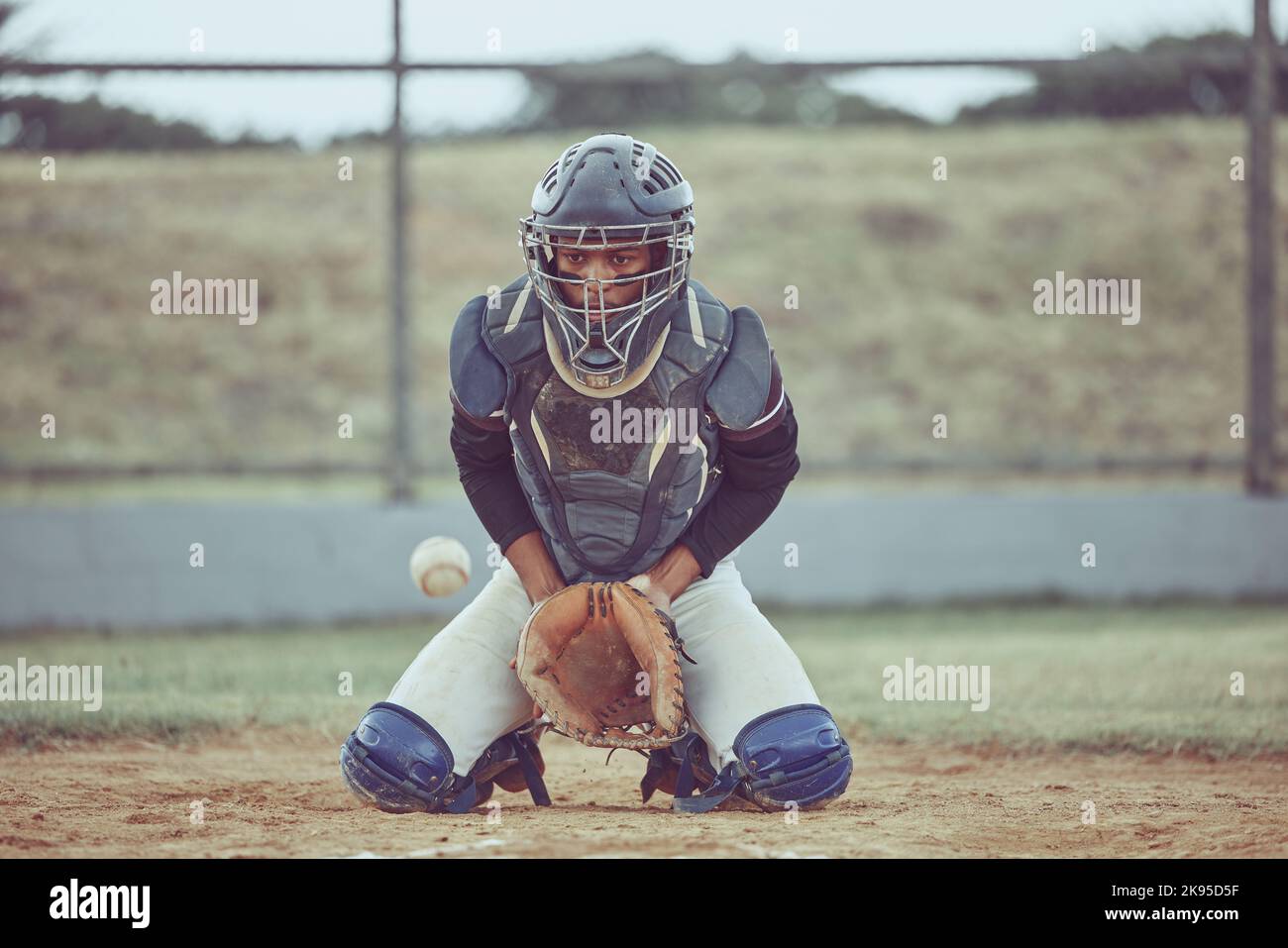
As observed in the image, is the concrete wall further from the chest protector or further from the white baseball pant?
the chest protector

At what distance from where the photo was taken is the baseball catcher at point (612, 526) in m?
4.45

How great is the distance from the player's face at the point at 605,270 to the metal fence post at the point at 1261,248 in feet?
21.6

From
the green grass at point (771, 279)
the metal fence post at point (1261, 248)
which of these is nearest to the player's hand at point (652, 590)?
the metal fence post at point (1261, 248)

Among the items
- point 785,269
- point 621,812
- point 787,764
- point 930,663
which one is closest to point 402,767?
point 621,812

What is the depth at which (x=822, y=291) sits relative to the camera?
A: 2442 cm

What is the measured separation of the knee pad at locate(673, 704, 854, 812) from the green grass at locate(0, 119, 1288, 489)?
1477cm

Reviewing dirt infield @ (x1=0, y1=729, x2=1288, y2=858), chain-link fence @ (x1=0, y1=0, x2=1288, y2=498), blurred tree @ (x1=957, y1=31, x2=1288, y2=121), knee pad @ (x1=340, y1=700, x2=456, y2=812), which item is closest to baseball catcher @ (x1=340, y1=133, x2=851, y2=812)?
knee pad @ (x1=340, y1=700, x2=456, y2=812)

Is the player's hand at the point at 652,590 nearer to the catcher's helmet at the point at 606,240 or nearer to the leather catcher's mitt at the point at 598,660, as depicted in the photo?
Answer: the leather catcher's mitt at the point at 598,660

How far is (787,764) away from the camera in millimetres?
4375

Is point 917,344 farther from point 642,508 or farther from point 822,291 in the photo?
point 642,508

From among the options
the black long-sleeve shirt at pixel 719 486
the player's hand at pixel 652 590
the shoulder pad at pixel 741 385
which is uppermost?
the shoulder pad at pixel 741 385

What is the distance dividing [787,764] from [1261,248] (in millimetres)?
7012

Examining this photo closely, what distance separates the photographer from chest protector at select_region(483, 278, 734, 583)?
4.61 m
